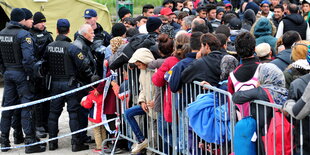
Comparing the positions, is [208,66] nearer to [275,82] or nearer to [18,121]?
[275,82]

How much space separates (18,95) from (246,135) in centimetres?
492

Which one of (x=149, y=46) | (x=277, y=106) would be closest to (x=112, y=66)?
(x=149, y=46)

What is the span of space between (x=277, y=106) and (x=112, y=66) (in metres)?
3.77

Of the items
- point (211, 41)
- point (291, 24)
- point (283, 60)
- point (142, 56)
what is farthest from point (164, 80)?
point (291, 24)

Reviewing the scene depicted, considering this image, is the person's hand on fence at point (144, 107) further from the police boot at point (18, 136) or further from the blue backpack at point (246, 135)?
the police boot at point (18, 136)

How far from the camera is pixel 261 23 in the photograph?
332 inches

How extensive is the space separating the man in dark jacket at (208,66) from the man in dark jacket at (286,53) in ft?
2.38

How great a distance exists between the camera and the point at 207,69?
6.45 metres

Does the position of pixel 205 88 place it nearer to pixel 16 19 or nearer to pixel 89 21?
pixel 16 19

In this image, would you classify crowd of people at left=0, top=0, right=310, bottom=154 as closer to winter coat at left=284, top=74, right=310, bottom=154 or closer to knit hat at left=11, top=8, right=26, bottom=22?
knit hat at left=11, top=8, right=26, bottom=22

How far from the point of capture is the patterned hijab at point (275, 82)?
17.4 ft

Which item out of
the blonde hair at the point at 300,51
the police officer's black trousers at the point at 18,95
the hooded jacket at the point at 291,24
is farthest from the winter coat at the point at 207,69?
the hooded jacket at the point at 291,24

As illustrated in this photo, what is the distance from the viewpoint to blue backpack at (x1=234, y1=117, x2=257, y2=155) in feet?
17.3

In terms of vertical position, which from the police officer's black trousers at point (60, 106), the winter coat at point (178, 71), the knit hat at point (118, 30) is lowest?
the police officer's black trousers at point (60, 106)
